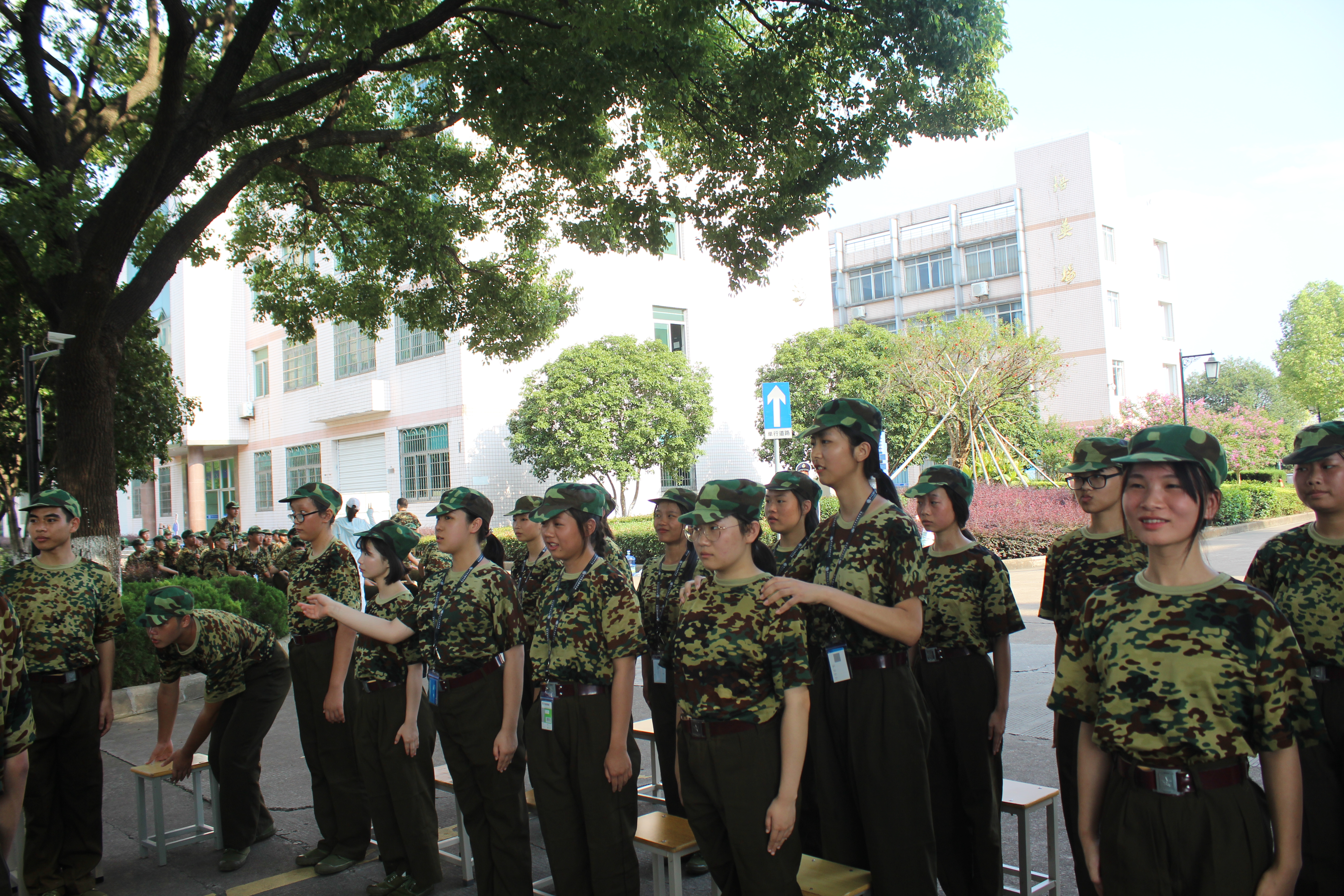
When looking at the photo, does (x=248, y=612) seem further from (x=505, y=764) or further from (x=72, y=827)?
(x=505, y=764)

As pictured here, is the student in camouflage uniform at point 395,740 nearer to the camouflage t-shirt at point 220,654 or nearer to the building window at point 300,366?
the camouflage t-shirt at point 220,654

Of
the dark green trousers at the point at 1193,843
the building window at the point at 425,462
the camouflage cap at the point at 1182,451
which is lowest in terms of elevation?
the dark green trousers at the point at 1193,843

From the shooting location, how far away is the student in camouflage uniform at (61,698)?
15.3ft

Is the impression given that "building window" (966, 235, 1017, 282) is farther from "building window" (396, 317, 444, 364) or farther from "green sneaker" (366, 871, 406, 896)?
"green sneaker" (366, 871, 406, 896)

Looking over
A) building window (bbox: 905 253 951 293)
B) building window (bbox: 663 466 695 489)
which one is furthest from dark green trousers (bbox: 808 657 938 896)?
building window (bbox: 905 253 951 293)

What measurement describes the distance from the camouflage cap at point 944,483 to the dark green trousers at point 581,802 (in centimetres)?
188

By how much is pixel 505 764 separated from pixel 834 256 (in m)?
51.2

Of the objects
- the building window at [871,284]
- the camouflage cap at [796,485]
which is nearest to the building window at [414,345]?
the camouflage cap at [796,485]

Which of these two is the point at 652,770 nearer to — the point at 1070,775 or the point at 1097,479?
the point at 1070,775

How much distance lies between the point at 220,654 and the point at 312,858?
124 cm

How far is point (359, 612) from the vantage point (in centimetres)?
427

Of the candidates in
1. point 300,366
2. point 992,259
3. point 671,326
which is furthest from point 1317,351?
point 300,366

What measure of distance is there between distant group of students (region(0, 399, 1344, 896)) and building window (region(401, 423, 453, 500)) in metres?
16.7

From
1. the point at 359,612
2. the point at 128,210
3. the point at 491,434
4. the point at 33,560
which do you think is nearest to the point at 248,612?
the point at 128,210
